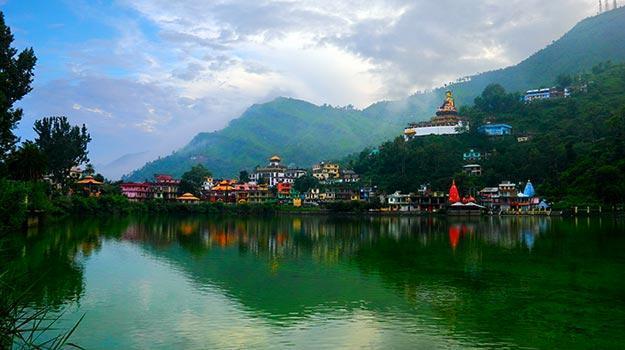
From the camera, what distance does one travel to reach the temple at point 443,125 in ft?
263

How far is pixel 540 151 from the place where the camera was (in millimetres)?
65125

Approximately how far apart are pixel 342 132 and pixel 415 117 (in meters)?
25.3

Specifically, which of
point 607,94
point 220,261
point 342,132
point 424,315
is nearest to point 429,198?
point 607,94

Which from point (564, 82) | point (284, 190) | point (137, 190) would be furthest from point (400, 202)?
point (564, 82)

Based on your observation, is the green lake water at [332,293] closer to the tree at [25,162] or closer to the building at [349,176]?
the tree at [25,162]

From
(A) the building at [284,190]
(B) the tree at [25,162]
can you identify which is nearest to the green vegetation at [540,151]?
(A) the building at [284,190]

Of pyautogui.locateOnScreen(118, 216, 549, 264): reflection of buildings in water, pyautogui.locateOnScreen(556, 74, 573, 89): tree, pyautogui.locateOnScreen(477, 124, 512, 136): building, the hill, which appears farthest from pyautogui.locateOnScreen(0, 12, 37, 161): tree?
the hill

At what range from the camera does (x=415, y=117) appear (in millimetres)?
180875

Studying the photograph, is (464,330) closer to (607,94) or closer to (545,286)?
(545,286)

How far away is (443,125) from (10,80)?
2538 inches

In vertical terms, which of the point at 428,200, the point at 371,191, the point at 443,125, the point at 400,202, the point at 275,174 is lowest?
the point at 400,202

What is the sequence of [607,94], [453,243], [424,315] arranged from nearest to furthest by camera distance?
[424,315]
[453,243]
[607,94]

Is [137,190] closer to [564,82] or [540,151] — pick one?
[540,151]

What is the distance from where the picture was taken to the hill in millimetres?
137250
